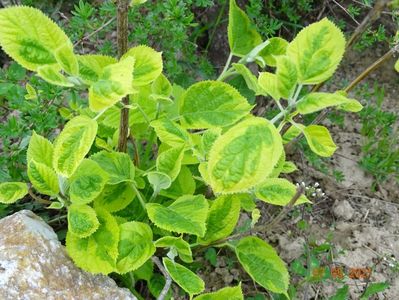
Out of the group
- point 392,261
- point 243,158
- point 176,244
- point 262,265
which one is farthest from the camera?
point 392,261

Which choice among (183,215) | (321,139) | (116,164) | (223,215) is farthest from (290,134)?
(116,164)

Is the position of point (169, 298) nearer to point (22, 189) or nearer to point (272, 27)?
point (22, 189)

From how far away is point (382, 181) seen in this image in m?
2.32

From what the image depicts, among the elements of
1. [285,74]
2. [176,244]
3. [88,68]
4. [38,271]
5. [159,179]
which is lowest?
[38,271]

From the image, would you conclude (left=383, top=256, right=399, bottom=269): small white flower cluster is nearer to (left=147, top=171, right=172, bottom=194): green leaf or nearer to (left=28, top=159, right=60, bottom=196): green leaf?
(left=147, top=171, right=172, bottom=194): green leaf

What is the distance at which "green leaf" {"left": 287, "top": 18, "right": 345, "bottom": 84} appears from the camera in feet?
3.84

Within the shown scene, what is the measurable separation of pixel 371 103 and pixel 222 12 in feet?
2.71

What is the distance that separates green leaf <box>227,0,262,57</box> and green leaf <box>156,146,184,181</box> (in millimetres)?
428

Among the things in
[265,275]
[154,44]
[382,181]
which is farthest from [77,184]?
[382,181]

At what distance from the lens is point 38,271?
4.58ft

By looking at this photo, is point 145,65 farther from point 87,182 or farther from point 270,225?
point 270,225

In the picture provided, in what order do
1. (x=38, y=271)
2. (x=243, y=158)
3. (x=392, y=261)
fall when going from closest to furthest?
(x=243, y=158), (x=38, y=271), (x=392, y=261)

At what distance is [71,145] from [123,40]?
27cm

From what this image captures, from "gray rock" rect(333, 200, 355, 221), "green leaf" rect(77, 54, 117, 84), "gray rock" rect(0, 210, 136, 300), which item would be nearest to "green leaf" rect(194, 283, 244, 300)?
"gray rock" rect(0, 210, 136, 300)
